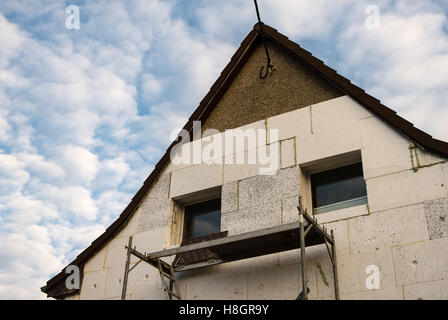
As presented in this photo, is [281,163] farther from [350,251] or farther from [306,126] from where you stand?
[350,251]

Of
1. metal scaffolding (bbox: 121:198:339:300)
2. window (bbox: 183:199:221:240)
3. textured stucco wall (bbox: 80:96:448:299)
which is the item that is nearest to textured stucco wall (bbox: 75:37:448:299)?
textured stucco wall (bbox: 80:96:448:299)

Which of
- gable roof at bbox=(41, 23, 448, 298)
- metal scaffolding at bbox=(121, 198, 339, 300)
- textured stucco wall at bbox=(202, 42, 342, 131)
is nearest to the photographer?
metal scaffolding at bbox=(121, 198, 339, 300)

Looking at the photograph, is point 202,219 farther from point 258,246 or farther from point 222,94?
point 222,94

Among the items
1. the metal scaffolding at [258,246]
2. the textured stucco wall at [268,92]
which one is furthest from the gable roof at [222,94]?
the metal scaffolding at [258,246]

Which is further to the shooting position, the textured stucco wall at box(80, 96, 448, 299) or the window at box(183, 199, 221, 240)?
the window at box(183, 199, 221, 240)

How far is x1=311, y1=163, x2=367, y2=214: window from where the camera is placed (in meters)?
9.40

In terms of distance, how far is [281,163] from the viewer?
10.2 meters

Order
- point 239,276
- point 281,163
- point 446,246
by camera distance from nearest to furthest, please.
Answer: point 446,246, point 239,276, point 281,163

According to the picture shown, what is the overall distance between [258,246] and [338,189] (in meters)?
1.67

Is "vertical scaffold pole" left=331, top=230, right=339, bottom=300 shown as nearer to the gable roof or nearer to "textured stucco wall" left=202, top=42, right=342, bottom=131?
the gable roof

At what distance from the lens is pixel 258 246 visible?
9.23 m

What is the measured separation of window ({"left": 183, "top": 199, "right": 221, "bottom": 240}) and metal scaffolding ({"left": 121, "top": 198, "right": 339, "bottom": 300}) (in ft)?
2.49
